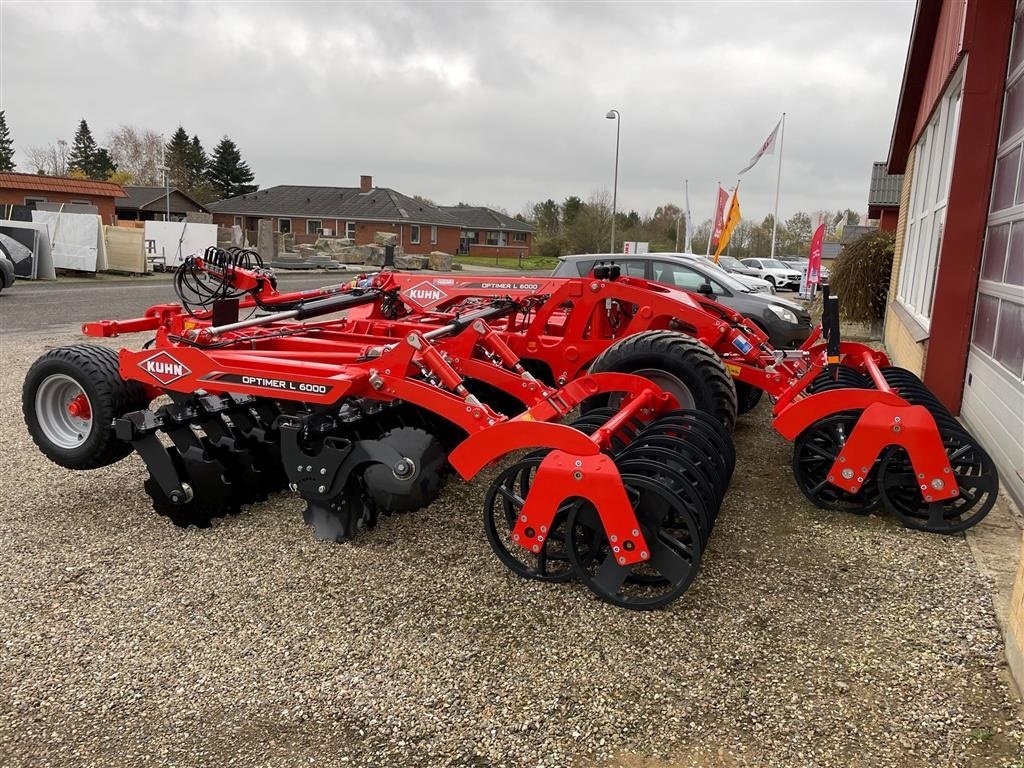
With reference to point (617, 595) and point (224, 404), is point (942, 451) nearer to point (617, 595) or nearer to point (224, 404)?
point (617, 595)

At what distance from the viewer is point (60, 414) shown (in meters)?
4.95

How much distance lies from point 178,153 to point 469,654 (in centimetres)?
8559

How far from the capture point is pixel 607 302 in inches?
244

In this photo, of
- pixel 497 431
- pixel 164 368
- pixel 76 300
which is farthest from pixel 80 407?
pixel 76 300

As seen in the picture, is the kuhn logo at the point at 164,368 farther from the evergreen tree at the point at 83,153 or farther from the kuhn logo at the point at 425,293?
the evergreen tree at the point at 83,153

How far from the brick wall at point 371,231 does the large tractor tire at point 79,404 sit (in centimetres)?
4905

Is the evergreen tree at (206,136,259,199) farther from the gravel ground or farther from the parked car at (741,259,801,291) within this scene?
the gravel ground

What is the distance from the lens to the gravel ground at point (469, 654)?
255 centimetres

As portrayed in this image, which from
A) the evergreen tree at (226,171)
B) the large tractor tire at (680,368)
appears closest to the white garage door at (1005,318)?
the large tractor tire at (680,368)

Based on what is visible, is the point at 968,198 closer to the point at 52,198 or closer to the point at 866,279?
the point at 866,279

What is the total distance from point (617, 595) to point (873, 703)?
1.07 metres

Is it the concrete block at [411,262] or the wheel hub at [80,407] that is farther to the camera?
the concrete block at [411,262]

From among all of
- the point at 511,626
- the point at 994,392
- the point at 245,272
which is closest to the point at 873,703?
the point at 511,626

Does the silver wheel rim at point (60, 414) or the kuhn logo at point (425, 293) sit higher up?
the kuhn logo at point (425, 293)
